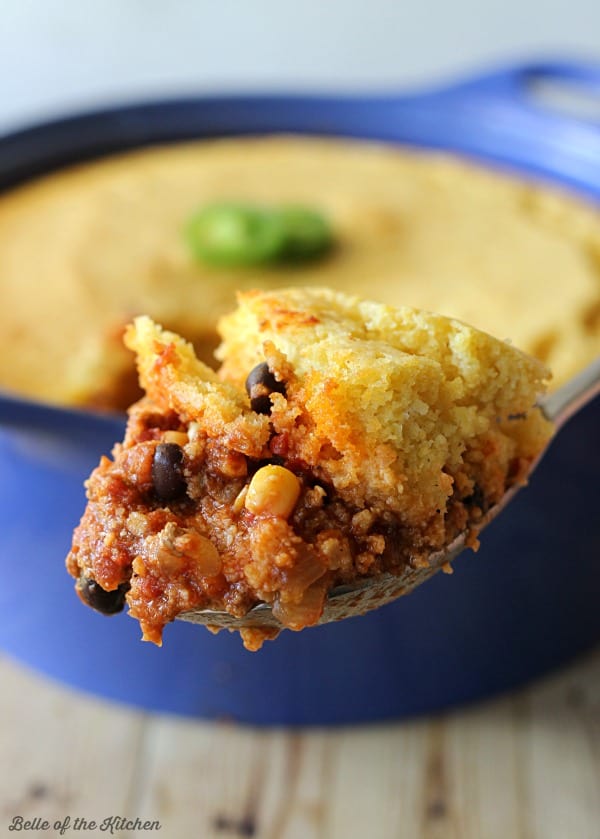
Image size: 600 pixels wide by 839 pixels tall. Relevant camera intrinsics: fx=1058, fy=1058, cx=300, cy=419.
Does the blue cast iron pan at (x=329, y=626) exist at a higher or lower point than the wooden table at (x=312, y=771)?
higher

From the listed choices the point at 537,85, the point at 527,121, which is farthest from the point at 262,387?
the point at 537,85

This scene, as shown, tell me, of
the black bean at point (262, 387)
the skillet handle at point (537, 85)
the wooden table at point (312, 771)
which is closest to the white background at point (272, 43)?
the skillet handle at point (537, 85)

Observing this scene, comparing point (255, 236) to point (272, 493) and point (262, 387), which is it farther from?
point (272, 493)

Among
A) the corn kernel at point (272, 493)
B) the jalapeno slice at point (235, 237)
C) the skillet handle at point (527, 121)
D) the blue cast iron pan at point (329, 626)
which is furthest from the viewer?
the skillet handle at point (527, 121)

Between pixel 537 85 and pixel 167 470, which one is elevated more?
pixel 537 85

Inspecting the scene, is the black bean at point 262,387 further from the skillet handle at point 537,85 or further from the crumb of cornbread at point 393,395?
the skillet handle at point 537,85

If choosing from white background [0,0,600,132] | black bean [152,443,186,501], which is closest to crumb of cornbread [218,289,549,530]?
black bean [152,443,186,501]

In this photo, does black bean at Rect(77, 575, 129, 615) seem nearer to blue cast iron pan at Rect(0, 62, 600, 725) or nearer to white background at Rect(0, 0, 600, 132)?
blue cast iron pan at Rect(0, 62, 600, 725)

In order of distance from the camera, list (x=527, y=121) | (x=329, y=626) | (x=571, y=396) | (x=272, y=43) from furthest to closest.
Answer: (x=272, y=43) → (x=527, y=121) → (x=329, y=626) → (x=571, y=396)

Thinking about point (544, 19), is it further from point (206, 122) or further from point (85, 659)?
point (85, 659)
